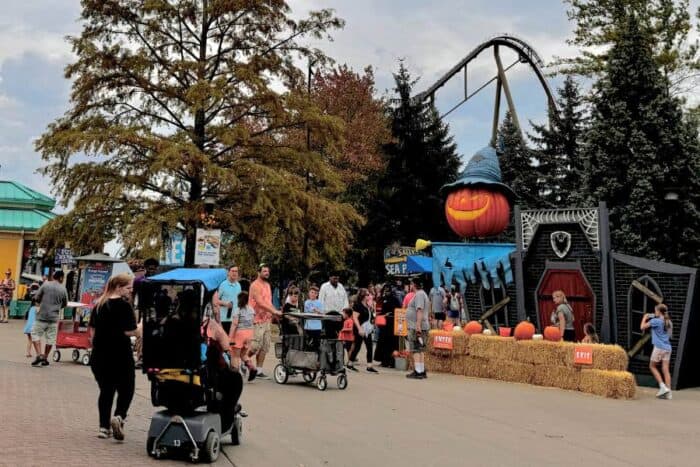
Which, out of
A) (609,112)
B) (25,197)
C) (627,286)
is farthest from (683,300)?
(25,197)

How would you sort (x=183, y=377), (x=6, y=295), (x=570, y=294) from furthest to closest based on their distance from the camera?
(x=6, y=295), (x=570, y=294), (x=183, y=377)

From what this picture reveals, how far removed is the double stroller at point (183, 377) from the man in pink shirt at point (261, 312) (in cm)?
578

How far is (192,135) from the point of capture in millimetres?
25281

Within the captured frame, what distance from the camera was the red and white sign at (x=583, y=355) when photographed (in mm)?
13336

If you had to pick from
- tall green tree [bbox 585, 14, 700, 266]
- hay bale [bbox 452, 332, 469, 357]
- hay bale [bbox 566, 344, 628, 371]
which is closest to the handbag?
hay bale [bbox 452, 332, 469, 357]

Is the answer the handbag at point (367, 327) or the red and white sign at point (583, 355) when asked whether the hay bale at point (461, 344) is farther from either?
the red and white sign at point (583, 355)

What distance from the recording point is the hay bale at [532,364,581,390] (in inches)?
535

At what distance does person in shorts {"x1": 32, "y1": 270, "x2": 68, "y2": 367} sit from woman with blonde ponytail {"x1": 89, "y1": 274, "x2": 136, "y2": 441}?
24.0ft

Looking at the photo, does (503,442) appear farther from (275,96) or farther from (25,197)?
(25,197)

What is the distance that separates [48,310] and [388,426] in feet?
26.6

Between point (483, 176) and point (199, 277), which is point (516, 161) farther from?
point (199, 277)

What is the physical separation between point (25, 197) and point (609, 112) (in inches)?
1173

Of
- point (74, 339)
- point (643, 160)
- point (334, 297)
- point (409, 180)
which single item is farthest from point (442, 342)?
point (409, 180)

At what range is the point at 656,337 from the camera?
1372 cm
